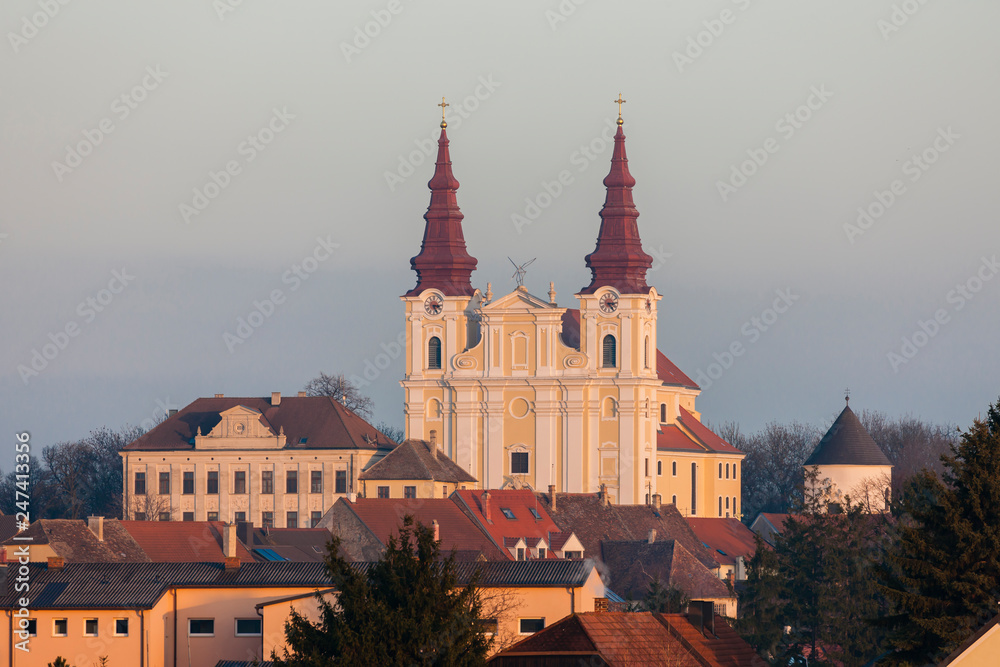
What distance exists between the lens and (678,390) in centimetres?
12062

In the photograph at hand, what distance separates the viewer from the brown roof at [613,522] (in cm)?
8194

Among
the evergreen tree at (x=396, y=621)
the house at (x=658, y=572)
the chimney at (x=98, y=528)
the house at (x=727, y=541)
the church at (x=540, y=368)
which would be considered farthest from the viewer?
the church at (x=540, y=368)

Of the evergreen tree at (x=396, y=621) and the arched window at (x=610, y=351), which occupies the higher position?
the arched window at (x=610, y=351)

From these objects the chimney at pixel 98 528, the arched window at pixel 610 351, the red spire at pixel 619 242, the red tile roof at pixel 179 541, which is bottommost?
the red tile roof at pixel 179 541

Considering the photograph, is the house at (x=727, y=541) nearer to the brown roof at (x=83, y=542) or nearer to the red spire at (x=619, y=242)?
the red spire at (x=619, y=242)

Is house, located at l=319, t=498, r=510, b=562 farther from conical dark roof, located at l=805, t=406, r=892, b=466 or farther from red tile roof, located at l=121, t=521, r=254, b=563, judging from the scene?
conical dark roof, located at l=805, t=406, r=892, b=466

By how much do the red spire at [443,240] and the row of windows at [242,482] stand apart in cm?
1024

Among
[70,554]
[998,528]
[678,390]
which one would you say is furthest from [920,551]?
[678,390]

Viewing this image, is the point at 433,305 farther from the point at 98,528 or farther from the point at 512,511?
the point at 98,528

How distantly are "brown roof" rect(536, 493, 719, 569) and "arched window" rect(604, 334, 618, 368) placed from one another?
713 inches

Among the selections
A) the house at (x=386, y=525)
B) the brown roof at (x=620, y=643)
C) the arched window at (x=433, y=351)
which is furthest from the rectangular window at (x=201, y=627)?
the arched window at (x=433, y=351)

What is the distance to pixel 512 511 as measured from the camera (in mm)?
80625

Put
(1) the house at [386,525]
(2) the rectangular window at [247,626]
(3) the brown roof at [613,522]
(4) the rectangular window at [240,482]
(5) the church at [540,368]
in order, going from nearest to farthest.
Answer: (2) the rectangular window at [247,626] < (1) the house at [386,525] < (3) the brown roof at [613,522] < (5) the church at [540,368] < (4) the rectangular window at [240,482]

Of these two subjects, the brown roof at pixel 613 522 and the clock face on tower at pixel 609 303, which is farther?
the clock face on tower at pixel 609 303
